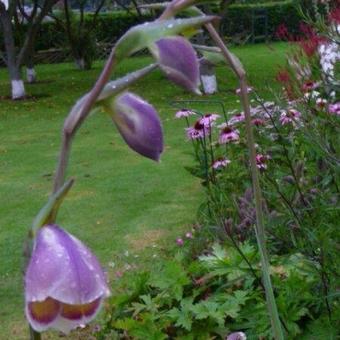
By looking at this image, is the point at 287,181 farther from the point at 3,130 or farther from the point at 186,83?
the point at 3,130

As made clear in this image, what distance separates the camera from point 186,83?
87cm

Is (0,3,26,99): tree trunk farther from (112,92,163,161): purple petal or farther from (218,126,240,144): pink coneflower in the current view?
(112,92,163,161): purple petal

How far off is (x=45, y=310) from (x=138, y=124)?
0.24m

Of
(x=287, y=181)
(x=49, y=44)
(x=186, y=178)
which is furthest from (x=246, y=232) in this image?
(x=49, y=44)

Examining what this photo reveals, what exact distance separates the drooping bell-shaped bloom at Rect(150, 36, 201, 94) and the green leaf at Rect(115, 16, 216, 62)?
2 centimetres

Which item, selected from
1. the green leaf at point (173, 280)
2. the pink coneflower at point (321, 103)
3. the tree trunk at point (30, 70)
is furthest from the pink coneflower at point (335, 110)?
the tree trunk at point (30, 70)

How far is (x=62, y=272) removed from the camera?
76 centimetres

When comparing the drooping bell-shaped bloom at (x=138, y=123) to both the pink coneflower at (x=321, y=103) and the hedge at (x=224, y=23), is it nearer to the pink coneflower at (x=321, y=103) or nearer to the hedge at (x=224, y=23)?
the pink coneflower at (x=321, y=103)

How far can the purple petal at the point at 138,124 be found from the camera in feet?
2.93

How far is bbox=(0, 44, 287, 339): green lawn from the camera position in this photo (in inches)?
216

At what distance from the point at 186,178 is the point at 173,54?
7.07 meters

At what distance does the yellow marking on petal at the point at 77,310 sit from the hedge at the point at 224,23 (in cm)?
2553

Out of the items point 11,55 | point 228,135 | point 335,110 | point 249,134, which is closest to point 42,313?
point 249,134

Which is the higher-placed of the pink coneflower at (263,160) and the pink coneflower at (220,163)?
the pink coneflower at (263,160)
